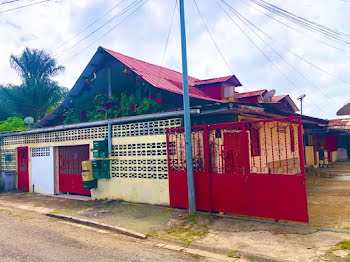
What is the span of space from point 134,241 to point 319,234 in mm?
3753

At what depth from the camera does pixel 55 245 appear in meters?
5.52

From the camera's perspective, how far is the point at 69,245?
5.51m

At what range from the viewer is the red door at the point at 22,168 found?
40.7 feet

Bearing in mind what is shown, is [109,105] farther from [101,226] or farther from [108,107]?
[101,226]

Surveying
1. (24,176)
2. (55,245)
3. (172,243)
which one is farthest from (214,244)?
(24,176)

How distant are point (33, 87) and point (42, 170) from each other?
13986 mm

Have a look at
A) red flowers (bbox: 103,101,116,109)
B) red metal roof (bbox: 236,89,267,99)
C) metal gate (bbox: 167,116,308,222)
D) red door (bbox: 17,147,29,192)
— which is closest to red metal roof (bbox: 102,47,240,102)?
red metal roof (bbox: 236,89,267,99)

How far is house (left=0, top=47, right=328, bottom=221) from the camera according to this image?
6406 mm

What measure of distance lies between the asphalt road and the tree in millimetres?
18224

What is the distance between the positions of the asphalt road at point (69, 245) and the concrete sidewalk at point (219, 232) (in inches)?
18.4

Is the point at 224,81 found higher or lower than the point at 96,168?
higher

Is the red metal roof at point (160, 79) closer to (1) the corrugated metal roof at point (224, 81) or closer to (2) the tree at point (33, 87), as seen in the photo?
(1) the corrugated metal roof at point (224, 81)

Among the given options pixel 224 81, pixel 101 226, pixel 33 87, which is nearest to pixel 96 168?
pixel 101 226

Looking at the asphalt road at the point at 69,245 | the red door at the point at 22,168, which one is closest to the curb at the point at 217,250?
the asphalt road at the point at 69,245
